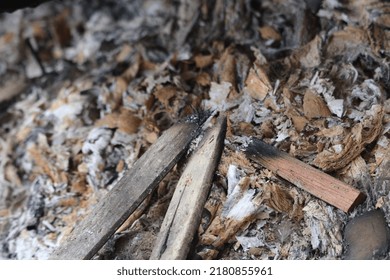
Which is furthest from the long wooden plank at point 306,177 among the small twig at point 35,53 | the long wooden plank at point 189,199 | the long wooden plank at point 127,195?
the small twig at point 35,53

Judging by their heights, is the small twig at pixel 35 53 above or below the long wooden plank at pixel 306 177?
below

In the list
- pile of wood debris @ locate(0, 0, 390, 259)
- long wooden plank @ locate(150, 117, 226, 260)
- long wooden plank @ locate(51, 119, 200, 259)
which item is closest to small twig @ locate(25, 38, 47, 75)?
pile of wood debris @ locate(0, 0, 390, 259)

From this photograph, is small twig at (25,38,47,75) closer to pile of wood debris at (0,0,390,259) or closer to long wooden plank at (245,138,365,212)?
pile of wood debris at (0,0,390,259)

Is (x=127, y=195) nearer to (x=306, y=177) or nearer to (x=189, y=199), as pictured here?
(x=189, y=199)

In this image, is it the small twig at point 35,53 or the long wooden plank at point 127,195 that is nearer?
the long wooden plank at point 127,195

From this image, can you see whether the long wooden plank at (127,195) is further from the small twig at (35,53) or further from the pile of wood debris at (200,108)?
the small twig at (35,53)
